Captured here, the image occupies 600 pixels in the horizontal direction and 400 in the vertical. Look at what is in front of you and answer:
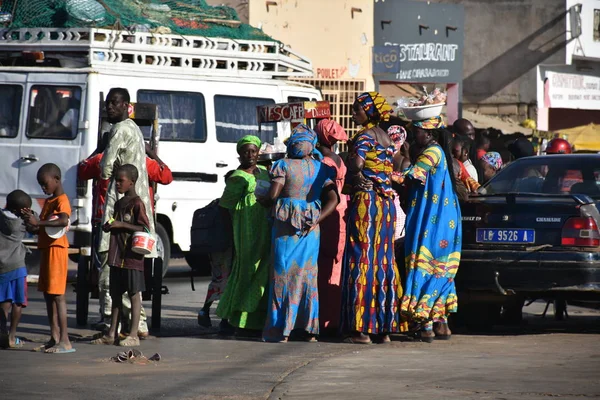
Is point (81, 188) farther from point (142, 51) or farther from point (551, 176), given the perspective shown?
point (551, 176)

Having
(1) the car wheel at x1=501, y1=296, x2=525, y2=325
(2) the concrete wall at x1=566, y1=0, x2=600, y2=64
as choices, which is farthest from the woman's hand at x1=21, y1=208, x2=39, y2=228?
(2) the concrete wall at x1=566, y1=0, x2=600, y2=64

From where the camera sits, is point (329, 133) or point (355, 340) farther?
point (329, 133)

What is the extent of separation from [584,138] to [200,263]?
14.5 m

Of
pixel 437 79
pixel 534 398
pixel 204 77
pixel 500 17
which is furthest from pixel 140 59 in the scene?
pixel 500 17

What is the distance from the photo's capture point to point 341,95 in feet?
76.3

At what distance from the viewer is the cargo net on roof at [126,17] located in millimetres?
13883

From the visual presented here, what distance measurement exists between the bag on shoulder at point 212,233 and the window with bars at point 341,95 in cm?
1212

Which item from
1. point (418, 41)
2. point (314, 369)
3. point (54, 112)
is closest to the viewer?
point (314, 369)

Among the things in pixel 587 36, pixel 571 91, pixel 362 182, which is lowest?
pixel 362 182

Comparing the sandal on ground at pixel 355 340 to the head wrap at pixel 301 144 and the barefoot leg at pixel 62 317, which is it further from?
the barefoot leg at pixel 62 317

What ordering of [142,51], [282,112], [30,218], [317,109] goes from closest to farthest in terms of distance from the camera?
[30,218], [317,109], [282,112], [142,51]

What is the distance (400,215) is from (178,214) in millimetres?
4650

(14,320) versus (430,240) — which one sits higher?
(430,240)

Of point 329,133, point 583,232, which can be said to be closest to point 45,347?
point 329,133
